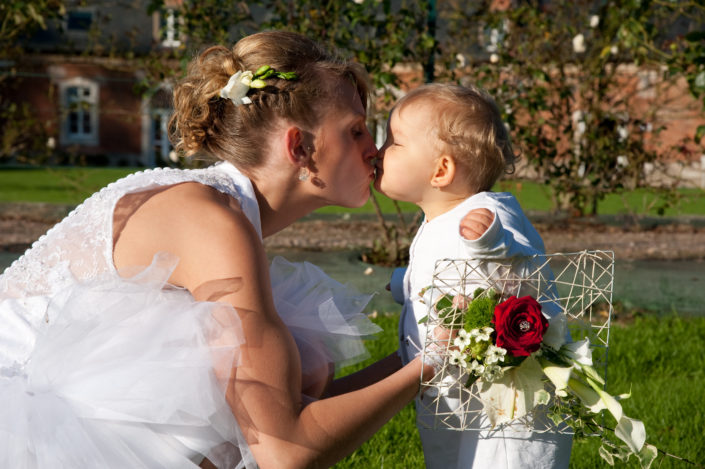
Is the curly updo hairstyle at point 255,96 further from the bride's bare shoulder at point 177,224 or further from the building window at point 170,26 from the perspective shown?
the building window at point 170,26

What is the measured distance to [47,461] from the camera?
172 centimetres

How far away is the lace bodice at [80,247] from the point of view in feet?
6.59

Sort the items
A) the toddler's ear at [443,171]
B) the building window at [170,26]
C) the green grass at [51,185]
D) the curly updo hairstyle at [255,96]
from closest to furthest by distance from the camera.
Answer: the curly updo hairstyle at [255,96], the toddler's ear at [443,171], the building window at [170,26], the green grass at [51,185]

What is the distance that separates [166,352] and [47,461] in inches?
13.2

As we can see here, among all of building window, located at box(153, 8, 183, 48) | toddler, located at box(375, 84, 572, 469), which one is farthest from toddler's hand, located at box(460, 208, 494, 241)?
building window, located at box(153, 8, 183, 48)

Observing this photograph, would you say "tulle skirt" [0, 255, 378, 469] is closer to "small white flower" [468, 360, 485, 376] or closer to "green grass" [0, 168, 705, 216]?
"small white flower" [468, 360, 485, 376]

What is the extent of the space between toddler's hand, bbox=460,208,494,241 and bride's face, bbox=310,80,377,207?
340mm

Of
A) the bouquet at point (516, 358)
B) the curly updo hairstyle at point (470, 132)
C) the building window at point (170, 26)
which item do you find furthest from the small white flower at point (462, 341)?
the building window at point (170, 26)

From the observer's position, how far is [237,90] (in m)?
2.06

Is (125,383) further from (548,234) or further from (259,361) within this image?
(548,234)

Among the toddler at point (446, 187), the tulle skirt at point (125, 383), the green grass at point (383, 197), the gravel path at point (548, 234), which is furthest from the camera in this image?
the green grass at point (383, 197)

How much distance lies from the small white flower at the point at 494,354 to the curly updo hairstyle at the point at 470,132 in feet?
2.45

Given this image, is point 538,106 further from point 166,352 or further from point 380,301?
point 166,352

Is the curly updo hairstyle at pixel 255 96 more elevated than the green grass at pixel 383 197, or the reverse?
the curly updo hairstyle at pixel 255 96
